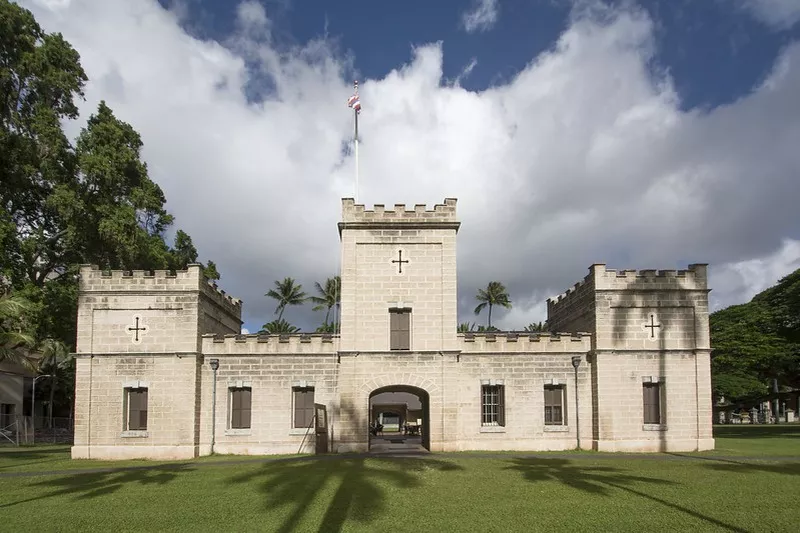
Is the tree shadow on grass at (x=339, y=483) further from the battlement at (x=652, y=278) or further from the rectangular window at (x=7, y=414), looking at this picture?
the rectangular window at (x=7, y=414)

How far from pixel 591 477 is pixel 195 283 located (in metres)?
15.0

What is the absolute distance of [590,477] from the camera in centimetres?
1625

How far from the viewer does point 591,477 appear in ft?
53.3

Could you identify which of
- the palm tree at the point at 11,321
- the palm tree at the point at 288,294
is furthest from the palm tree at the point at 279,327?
the palm tree at the point at 11,321

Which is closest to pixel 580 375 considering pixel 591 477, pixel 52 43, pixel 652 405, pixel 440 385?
pixel 652 405

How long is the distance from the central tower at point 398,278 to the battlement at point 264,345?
0.87m

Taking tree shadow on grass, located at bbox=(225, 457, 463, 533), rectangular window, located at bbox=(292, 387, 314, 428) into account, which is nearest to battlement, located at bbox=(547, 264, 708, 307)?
tree shadow on grass, located at bbox=(225, 457, 463, 533)

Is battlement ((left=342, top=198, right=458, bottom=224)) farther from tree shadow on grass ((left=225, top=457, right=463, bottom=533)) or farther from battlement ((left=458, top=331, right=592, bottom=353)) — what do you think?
tree shadow on grass ((left=225, top=457, right=463, bottom=533))

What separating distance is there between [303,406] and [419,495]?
10176mm

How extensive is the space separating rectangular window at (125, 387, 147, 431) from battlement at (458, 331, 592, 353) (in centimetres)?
1193

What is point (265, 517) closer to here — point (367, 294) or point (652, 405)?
point (367, 294)

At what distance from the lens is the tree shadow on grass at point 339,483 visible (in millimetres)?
12188

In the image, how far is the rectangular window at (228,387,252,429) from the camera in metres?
23.3

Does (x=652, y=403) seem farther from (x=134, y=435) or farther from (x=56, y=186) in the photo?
(x=56, y=186)
